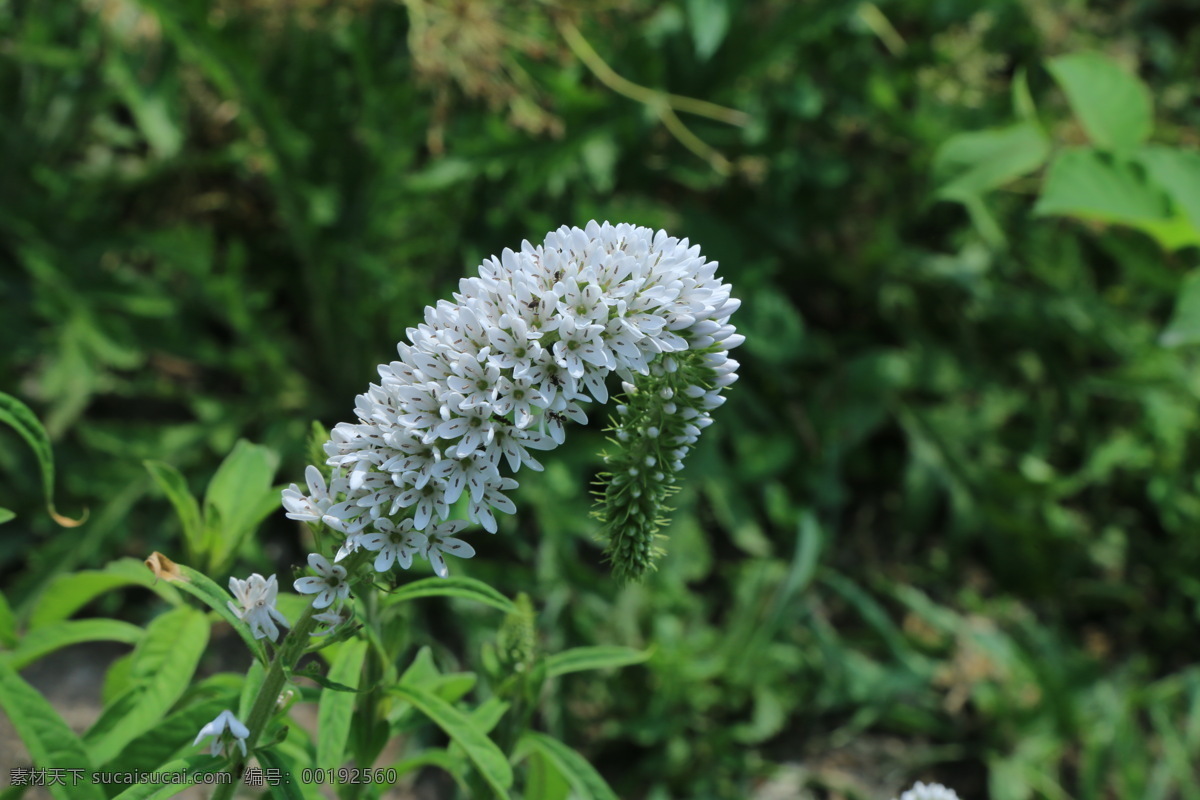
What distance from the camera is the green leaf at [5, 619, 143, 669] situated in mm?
1639

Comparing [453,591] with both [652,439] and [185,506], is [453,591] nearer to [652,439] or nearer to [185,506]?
[652,439]

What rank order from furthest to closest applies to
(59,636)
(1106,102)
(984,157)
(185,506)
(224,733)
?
(984,157) → (1106,102) → (185,506) → (59,636) → (224,733)

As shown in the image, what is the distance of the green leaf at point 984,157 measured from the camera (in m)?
3.02

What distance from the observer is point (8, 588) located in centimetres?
305

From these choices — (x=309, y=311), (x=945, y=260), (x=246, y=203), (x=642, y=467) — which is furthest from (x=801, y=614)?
(x=246, y=203)

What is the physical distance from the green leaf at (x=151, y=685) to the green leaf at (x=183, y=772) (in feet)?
0.84

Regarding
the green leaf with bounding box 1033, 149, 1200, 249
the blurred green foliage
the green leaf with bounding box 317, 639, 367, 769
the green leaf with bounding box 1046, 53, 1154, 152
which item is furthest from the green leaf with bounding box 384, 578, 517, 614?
the green leaf with bounding box 1046, 53, 1154, 152

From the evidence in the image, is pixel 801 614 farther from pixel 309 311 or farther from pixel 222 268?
pixel 222 268

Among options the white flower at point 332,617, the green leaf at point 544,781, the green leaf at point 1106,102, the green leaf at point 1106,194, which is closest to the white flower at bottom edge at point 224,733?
the white flower at point 332,617

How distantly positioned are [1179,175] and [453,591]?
2219mm

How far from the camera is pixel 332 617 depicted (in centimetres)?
130

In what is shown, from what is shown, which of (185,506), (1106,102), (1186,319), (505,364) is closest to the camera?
(505,364)

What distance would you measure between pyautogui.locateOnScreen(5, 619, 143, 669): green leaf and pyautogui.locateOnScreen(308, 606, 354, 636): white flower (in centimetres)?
57

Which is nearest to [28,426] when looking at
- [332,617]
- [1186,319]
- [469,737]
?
[332,617]
